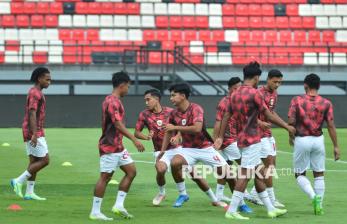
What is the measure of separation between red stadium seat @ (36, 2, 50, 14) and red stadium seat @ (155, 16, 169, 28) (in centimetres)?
522

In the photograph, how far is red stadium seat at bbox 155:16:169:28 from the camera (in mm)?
42406

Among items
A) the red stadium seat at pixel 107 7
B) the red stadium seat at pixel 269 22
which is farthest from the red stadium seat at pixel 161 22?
the red stadium seat at pixel 269 22

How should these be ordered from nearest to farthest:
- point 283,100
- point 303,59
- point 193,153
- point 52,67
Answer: point 193,153 → point 283,100 → point 52,67 → point 303,59

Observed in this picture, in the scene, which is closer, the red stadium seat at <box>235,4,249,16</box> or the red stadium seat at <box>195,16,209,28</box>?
the red stadium seat at <box>195,16,209,28</box>

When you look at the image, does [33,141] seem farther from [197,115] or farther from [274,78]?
[274,78]

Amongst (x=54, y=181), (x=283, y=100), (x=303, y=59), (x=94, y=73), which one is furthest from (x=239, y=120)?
(x=303, y=59)

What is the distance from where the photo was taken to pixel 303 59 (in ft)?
131

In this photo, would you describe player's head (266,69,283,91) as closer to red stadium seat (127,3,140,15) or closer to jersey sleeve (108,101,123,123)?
jersey sleeve (108,101,123,123)

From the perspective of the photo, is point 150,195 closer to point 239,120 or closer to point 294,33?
point 239,120

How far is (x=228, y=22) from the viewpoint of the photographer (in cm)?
4347

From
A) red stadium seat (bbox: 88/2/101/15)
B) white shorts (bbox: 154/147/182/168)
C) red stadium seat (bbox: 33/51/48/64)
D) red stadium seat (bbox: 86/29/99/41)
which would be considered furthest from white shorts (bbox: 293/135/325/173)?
red stadium seat (bbox: 88/2/101/15)

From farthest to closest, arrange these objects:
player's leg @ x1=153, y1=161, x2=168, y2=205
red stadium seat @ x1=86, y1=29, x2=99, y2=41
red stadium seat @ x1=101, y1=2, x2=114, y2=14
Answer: red stadium seat @ x1=101, y1=2, x2=114, y2=14
red stadium seat @ x1=86, y1=29, x2=99, y2=41
player's leg @ x1=153, y1=161, x2=168, y2=205

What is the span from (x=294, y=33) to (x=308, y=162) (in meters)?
31.3

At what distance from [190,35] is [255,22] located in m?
3.63
